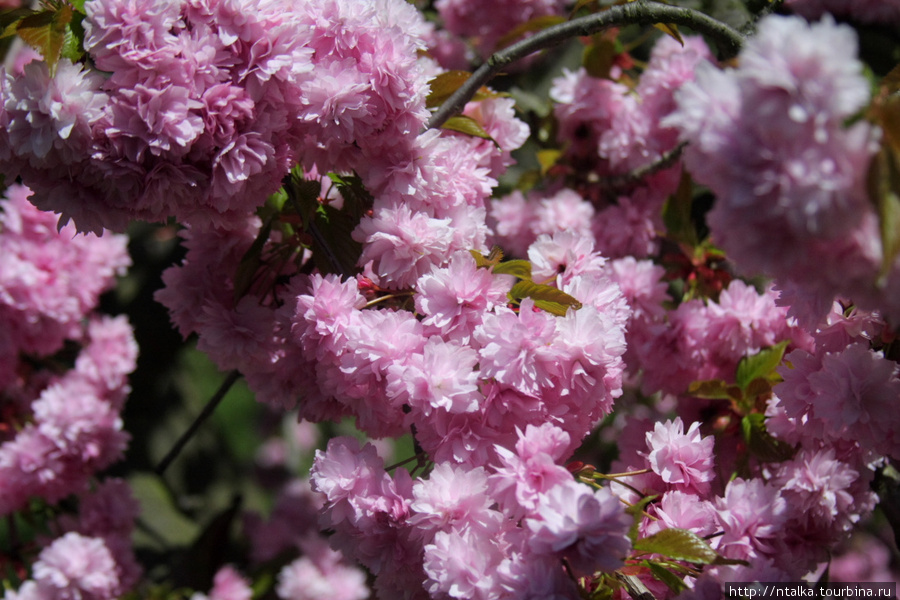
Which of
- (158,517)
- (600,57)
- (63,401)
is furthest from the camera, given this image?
(158,517)

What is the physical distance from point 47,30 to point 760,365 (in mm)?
1221

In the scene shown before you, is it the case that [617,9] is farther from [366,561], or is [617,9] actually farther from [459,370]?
[366,561]

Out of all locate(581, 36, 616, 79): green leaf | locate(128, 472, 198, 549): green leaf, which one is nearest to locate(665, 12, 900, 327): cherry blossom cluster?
locate(581, 36, 616, 79): green leaf

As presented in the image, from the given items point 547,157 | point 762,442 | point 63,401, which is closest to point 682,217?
point 547,157

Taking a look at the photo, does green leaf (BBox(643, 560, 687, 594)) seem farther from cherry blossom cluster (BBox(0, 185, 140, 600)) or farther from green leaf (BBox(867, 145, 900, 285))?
cherry blossom cluster (BBox(0, 185, 140, 600))

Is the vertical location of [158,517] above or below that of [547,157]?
below

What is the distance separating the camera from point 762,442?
1114 millimetres

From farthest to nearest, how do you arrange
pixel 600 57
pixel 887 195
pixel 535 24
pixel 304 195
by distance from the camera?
pixel 600 57, pixel 535 24, pixel 304 195, pixel 887 195

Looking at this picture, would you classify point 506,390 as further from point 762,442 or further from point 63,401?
point 63,401

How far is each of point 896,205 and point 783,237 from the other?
0.29 feet

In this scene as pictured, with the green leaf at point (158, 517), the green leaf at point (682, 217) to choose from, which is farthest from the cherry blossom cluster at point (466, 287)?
the green leaf at point (158, 517)

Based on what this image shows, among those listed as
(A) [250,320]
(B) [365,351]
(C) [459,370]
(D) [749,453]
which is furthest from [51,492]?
(D) [749,453]

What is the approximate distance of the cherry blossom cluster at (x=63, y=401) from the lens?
5.05 ft

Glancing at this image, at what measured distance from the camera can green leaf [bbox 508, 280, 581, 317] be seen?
0.85 metres
